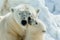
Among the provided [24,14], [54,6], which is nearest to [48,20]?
[24,14]

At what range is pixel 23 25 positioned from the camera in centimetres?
181

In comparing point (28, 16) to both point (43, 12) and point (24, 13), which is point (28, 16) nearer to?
point (24, 13)

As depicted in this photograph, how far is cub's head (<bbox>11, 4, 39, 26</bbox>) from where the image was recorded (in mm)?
1821

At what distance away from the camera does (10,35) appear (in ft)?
6.57

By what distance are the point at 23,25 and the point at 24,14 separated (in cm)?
13

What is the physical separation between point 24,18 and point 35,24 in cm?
10

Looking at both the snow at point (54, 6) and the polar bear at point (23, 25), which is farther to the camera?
the snow at point (54, 6)

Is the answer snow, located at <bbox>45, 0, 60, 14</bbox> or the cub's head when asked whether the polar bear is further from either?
snow, located at <bbox>45, 0, 60, 14</bbox>

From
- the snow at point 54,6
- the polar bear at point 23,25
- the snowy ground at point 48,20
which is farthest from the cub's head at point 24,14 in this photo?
the snow at point 54,6

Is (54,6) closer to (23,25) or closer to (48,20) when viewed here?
(48,20)

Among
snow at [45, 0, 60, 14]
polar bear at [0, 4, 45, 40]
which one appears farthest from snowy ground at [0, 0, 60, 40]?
snow at [45, 0, 60, 14]

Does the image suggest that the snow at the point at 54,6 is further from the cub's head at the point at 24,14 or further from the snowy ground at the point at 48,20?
the cub's head at the point at 24,14

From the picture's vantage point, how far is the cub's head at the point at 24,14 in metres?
1.82

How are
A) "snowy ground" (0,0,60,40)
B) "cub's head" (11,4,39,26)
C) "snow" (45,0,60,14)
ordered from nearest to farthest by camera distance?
"cub's head" (11,4,39,26)
"snowy ground" (0,0,60,40)
"snow" (45,0,60,14)
